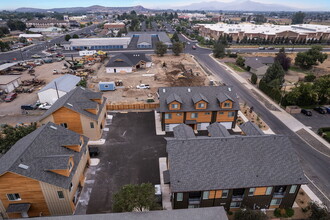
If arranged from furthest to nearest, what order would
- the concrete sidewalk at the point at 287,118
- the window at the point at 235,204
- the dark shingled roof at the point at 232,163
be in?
the concrete sidewalk at the point at 287,118 → the window at the point at 235,204 → the dark shingled roof at the point at 232,163

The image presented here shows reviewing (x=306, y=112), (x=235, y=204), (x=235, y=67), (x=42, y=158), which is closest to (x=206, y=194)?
(x=235, y=204)

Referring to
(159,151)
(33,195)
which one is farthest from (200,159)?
(33,195)

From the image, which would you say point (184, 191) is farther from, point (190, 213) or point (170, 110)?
point (170, 110)

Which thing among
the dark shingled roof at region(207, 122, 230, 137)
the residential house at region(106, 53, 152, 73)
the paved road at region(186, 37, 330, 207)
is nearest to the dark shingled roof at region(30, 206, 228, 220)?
the dark shingled roof at region(207, 122, 230, 137)

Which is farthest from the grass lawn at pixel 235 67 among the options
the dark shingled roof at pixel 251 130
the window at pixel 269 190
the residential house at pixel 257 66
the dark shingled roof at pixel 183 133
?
the window at pixel 269 190

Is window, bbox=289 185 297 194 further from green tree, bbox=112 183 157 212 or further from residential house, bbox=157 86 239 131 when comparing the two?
residential house, bbox=157 86 239 131

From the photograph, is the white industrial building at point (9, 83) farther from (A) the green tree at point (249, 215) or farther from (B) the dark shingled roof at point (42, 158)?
(A) the green tree at point (249, 215)

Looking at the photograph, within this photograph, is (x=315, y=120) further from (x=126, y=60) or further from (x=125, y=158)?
(x=126, y=60)
